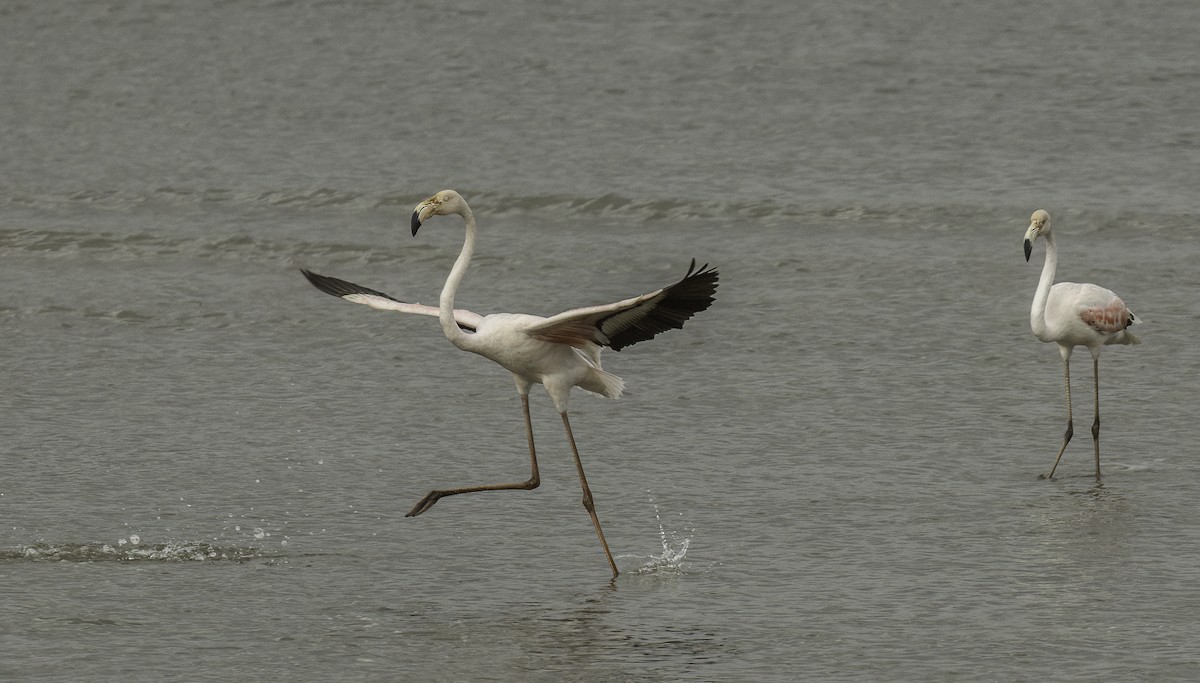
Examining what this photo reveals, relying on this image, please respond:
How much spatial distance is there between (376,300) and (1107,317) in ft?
13.3

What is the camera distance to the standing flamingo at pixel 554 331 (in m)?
7.47

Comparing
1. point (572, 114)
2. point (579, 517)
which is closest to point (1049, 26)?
point (572, 114)

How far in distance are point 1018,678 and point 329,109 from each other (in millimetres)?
14398

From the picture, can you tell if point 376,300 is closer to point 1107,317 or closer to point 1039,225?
point 1039,225

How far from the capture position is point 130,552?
26.5ft

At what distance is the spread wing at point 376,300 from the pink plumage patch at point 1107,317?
11.4ft

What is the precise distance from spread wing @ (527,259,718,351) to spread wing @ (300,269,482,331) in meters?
0.48

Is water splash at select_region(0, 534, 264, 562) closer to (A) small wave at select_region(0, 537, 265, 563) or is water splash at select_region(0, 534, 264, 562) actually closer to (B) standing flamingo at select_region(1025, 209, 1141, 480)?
(A) small wave at select_region(0, 537, 265, 563)

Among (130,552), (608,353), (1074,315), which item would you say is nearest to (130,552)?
(130,552)

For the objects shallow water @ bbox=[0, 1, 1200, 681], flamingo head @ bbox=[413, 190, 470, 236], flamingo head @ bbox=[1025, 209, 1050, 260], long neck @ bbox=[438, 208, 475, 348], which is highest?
flamingo head @ bbox=[413, 190, 470, 236]

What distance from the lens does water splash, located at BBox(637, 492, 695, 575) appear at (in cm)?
791

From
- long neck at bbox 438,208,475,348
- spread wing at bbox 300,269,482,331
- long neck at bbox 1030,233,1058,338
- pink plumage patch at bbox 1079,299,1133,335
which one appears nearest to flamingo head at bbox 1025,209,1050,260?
long neck at bbox 1030,233,1058,338

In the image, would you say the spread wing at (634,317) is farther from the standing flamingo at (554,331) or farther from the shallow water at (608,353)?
the shallow water at (608,353)

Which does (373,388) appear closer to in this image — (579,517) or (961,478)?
(579,517)
